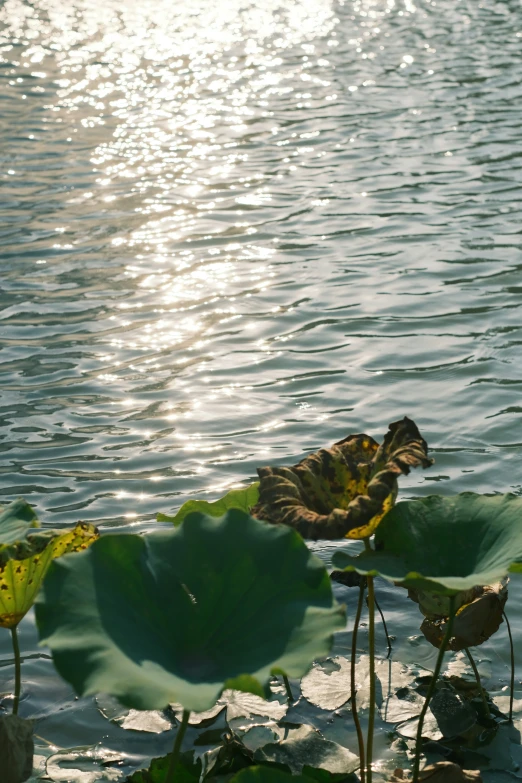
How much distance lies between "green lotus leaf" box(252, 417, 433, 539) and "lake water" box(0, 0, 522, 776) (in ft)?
4.22

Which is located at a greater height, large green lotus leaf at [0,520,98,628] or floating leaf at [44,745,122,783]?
large green lotus leaf at [0,520,98,628]

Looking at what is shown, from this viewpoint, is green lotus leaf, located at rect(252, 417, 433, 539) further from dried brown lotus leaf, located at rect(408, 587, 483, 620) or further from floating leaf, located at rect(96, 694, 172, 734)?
floating leaf, located at rect(96, 694, 172, 734)

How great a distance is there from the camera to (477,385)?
20.1 feet

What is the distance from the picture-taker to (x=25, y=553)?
2.36 m

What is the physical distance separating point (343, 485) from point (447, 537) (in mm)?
282

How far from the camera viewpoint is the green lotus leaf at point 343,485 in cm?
230

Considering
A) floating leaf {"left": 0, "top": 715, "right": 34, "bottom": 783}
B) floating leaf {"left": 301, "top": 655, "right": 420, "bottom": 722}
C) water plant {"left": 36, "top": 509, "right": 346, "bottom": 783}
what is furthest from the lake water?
water plant {"left": 36, "top": 509, "right": 346, "bottom": 783}

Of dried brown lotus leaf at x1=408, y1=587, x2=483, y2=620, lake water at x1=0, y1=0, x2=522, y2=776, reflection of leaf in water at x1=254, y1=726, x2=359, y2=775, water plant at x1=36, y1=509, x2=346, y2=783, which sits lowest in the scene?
lake water at x1=0, y1=0, x2=522, y2=776

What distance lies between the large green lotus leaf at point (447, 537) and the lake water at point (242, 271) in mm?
1315

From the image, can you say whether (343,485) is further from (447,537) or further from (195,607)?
(195,607)

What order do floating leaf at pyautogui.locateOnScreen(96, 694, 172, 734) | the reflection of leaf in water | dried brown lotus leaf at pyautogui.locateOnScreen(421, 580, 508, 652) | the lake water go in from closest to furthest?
1. the reflection of leaf in water
2. dried brown lotus leaf at pyautogui.locateOnScreen(421, 580, 508, 652)
3. floating leaf at pyautogui.locateOnScreen(96, 694, 172, 734)
4. the lake water

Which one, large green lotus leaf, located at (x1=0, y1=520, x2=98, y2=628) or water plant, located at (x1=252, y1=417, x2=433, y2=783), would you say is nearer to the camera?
water plant, located at (x1=252, y1=417, x2=433, y2=783)

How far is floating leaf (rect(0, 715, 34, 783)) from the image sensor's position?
2451 mm

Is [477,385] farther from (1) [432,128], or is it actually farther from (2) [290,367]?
(1) [432,128]
